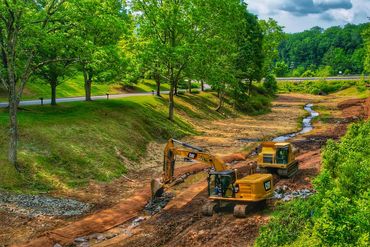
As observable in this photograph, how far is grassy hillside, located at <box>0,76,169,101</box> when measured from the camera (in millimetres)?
57281

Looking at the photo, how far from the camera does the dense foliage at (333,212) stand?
13352 mm

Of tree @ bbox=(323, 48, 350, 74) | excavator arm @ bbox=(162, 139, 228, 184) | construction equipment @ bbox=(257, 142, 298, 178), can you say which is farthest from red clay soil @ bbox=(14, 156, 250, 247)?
tree @ bbox=(323, 48, 350, 74)

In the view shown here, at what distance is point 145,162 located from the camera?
39688 millimetres

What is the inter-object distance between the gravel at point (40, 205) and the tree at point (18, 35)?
11.9 ft

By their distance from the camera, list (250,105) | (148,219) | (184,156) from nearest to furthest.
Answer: (148,219) < (184,156) < (250,105)

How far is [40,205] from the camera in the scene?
26.7 meters

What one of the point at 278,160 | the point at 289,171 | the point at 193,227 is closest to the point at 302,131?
the point at 289,171

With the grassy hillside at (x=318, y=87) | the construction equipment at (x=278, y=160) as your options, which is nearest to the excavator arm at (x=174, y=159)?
the construction equipment at (x=278, y=160)

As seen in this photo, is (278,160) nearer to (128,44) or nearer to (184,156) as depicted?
(184,156)

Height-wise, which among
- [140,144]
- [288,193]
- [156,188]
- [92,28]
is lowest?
[288,193]

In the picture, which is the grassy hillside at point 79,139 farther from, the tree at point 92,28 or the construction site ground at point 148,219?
the tree at point 92,28

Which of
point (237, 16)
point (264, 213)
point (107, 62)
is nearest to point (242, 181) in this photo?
point (264, 213)

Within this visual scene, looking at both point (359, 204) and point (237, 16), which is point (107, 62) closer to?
point (359, 204)

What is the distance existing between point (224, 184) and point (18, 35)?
56.1 ft
